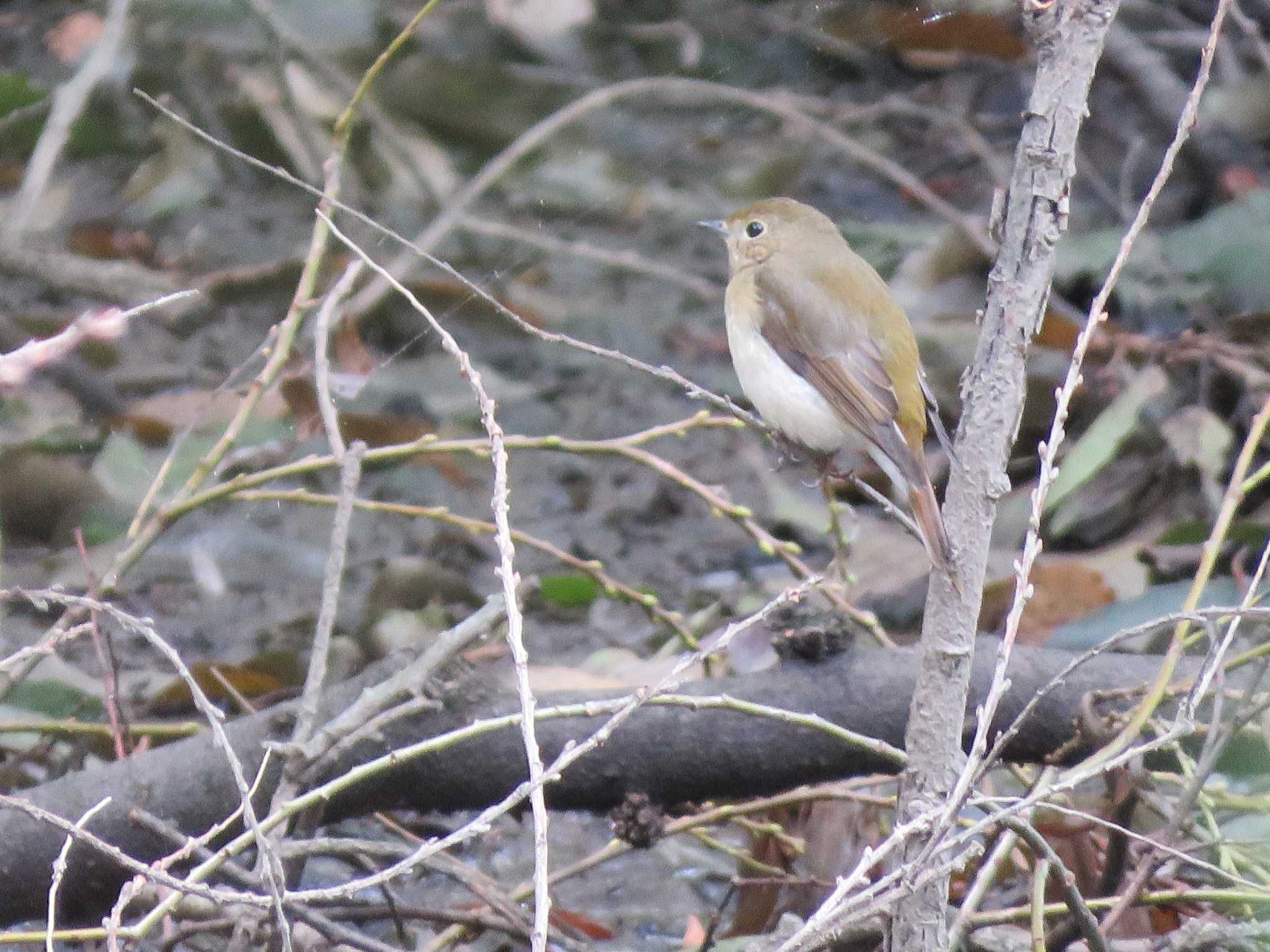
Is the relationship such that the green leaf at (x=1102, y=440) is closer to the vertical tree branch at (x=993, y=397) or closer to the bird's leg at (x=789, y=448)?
the bird's leg at (x=789, y=448)

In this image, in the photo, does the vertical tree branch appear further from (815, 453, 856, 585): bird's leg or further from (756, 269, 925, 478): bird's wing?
(756, 269, 925, 478): bird's wing

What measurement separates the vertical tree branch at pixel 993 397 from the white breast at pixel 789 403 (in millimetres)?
1683

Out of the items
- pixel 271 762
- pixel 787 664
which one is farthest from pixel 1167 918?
pixel 271 762

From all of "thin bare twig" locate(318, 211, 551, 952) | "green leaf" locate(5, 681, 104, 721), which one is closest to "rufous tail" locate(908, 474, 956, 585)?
"thin bare twig" locate(318, 211, 551, 952)

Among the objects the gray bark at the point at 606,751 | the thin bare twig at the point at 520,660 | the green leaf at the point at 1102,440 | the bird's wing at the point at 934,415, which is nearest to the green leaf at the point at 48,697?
the gray bark at the point at 606,751

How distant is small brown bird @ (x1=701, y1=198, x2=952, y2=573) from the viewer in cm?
387

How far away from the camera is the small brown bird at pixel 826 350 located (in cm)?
387

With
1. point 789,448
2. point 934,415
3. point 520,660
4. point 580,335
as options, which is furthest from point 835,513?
point 580,335

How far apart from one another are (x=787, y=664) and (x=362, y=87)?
1340 millimetres

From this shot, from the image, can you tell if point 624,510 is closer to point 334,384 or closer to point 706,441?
point 706,441

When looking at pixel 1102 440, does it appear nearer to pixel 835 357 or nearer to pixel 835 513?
pixel 835 357

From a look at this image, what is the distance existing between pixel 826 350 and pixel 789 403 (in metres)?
0.15

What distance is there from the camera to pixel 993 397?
7.37 ft

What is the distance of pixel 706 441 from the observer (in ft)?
19.1
